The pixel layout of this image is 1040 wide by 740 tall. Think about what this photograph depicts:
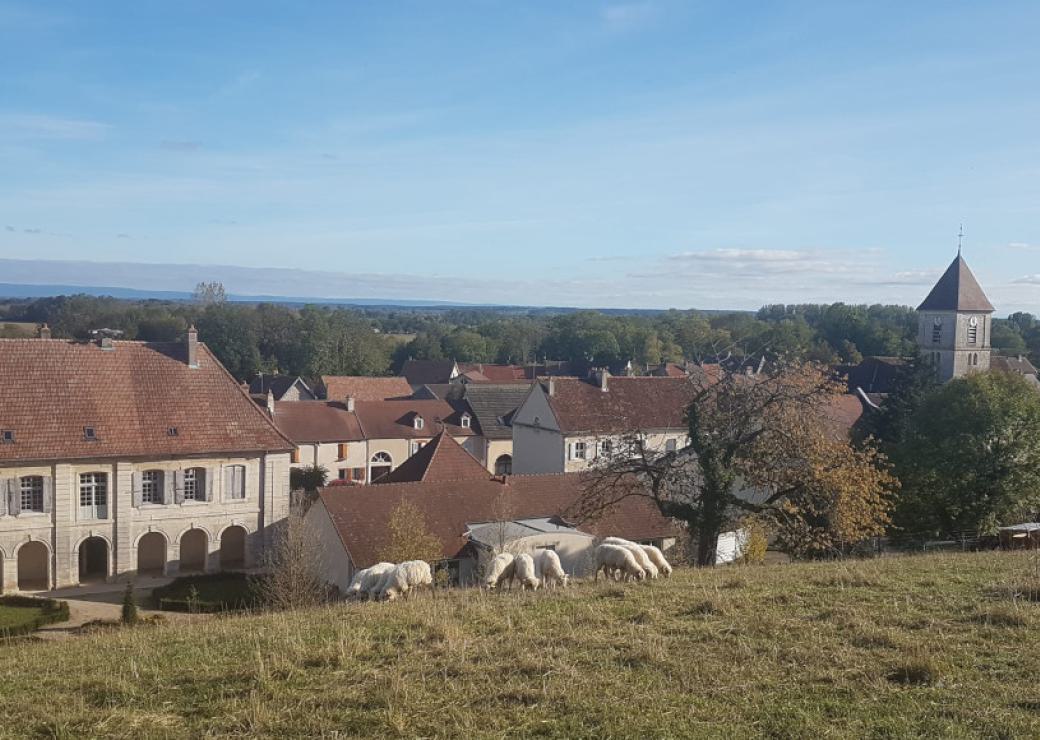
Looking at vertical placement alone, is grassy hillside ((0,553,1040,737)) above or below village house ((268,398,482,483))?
above

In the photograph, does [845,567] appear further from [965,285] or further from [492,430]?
[965,285]

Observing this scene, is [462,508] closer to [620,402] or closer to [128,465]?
[128,465]

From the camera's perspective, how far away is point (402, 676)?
10.1 m

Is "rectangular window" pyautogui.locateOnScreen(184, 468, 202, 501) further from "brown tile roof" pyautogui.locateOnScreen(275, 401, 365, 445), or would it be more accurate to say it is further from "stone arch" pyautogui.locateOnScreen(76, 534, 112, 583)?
"brown tile roof" pyautogui.locateOnScreen(275, 401, 365, 445)

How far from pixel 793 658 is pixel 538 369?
98.0 meters

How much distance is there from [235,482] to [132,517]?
12.9 feet

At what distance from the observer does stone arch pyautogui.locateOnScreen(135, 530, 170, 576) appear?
3538cm

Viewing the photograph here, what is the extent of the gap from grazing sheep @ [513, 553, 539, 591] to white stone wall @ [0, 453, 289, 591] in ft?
64.7

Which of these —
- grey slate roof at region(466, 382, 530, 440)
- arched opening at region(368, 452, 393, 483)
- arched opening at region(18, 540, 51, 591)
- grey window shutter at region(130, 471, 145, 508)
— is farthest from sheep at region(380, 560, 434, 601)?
grey slate roof at region(466, 382, 530, 440)

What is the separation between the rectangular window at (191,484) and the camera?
35344 mm

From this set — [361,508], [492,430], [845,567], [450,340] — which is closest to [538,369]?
[450,340]

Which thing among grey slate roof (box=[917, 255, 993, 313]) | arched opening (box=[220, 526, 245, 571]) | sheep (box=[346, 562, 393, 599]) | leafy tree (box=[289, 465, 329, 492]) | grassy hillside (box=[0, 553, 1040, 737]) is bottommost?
arched opening (box=[220, 526, 245, 571])

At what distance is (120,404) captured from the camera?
35219mm

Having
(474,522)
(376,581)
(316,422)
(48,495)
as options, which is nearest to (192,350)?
(48,495)
